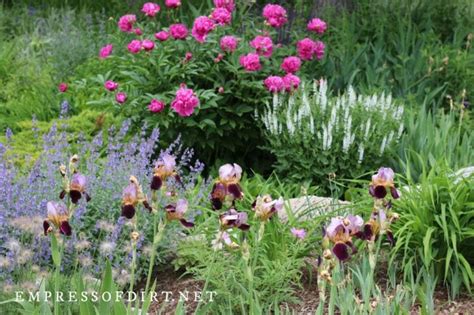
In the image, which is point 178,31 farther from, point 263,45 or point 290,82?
point 290,82

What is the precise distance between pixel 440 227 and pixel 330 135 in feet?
3.99

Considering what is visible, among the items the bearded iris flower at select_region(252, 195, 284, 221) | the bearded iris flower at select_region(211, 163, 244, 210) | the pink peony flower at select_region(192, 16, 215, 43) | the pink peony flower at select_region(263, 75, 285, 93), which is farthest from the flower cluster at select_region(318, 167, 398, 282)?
the pink peony flower at select_region(192, 16, 215, 43)

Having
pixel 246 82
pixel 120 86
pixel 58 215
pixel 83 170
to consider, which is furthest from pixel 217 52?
pixel 58 215

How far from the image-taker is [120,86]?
6.21 metres

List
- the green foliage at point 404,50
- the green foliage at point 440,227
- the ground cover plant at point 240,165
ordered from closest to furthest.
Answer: the ground cover plant at point 240,165, the green foliage at point 440,227, the green foliage at point 404,50

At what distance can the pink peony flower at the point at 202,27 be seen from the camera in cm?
557

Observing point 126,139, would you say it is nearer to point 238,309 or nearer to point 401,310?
point 238,309

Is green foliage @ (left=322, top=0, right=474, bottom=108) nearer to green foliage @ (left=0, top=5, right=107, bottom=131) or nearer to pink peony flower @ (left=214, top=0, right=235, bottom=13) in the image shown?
pink peony flower @ (left=214, top=0, right=235, bottom=13)

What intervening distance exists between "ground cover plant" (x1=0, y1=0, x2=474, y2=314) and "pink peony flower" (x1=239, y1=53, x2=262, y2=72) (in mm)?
14

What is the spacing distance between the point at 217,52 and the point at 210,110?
423 mm

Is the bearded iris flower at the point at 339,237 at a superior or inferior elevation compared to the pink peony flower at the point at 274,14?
superior

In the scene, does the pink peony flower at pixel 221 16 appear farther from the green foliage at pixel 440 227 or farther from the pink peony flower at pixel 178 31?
the green foliage at pixel 440 227

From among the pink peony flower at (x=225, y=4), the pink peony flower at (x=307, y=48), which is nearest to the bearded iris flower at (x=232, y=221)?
the pink peony flower at (x=225, y=4)

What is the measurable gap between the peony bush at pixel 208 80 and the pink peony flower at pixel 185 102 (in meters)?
0.04
